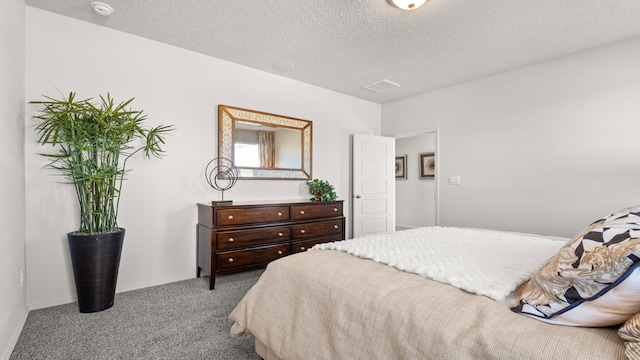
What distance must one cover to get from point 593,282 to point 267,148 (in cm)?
339

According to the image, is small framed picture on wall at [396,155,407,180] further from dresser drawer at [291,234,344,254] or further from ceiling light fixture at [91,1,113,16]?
ceiling light fixture at [91,1,113,16]

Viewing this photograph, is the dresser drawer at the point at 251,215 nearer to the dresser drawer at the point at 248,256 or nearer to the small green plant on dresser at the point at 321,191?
the dresser drawer at the point at 248,256

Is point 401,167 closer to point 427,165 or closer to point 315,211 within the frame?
point 427,165

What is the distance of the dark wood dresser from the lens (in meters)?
2.89

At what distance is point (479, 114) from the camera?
160 inches

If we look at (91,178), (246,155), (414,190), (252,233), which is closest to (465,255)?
(252,233)

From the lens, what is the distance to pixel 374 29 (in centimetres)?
278

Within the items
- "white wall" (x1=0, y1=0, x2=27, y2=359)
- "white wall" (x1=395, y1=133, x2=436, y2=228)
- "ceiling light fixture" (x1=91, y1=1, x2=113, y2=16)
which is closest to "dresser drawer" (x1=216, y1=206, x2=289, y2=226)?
"white wall" (x1=0, y1=0, x2=27, y2=359)

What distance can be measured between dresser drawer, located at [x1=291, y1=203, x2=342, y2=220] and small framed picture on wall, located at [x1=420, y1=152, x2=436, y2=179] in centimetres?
321

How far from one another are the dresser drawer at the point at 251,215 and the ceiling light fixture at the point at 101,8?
75.8 inches

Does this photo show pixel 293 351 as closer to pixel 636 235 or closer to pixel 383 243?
pixel 383 243

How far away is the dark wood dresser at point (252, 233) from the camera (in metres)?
2.89

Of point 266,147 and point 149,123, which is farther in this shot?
point 266,147

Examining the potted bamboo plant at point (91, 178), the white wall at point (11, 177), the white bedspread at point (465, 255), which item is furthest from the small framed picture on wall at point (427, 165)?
the white wall at point (11, 177)
